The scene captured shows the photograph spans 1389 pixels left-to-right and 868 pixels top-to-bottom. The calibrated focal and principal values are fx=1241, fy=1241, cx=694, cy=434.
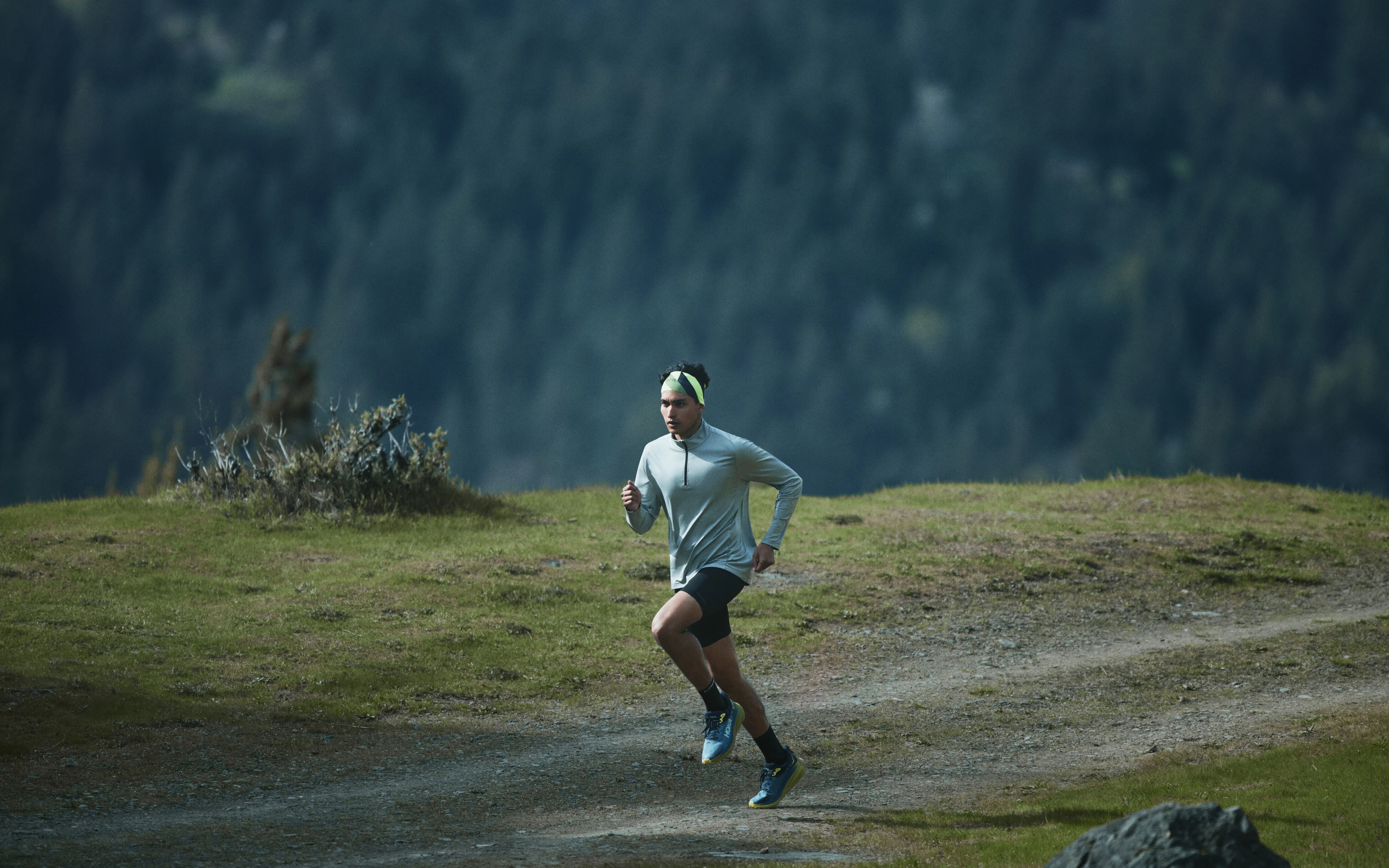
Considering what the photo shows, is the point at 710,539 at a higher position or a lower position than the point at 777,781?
higher

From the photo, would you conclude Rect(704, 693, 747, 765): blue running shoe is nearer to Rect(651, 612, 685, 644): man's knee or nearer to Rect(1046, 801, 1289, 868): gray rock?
Rect(651, 612, 685, 644): man's knee

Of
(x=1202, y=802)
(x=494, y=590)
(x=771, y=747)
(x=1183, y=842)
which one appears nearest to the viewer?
(x=1183, y=842)

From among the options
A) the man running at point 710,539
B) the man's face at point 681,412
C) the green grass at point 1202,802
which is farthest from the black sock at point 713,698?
the man's face at point 681,412

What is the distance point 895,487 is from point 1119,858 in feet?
68.1

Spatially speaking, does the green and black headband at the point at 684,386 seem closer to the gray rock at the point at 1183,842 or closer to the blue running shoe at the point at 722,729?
the blue running shoe at the point at 722,729

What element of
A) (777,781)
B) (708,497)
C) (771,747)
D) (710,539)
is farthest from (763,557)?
(777,781)

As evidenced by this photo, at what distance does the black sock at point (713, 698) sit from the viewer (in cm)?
855

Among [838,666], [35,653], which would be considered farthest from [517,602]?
[35,653]

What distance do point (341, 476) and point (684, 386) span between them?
12803mm

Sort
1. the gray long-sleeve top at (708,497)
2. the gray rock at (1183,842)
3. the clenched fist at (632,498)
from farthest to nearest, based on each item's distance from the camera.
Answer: the clenched fist at (632,498) → the gray long-sleeve top at (708,497) → the gray rock at (1183,842)

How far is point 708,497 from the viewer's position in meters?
8.41

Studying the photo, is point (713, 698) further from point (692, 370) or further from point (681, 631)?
point (692, 370)

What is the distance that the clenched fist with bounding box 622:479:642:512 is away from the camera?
852 centimetres

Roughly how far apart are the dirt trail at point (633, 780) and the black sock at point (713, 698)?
2.44ft
